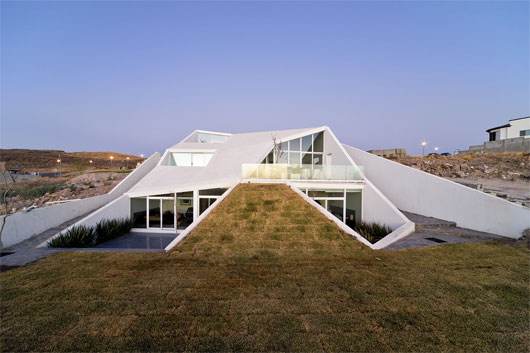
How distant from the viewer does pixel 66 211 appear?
444 inches

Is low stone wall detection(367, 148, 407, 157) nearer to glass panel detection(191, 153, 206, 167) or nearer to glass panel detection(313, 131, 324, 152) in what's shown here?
glass panel detection(313, 131, 324, 152)

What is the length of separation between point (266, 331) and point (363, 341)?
139cm

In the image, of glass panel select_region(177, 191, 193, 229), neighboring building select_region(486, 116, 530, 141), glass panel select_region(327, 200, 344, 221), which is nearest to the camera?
glass panel select_region(177, 191, 193, 229)

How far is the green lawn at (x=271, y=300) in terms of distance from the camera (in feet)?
10.7

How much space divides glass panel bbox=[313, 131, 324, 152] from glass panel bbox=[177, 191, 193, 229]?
9700mm

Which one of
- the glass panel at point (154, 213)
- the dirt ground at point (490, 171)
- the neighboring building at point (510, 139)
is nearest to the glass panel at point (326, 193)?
the dirt ground at point (490, 171)

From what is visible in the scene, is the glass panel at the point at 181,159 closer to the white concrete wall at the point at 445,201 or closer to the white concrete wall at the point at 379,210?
the white concrete wall at the point at 379,210

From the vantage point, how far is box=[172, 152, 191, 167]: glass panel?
18.3m

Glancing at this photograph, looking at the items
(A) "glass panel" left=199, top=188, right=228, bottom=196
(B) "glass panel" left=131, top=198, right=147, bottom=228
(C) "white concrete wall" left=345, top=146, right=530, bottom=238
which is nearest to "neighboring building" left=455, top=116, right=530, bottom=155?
(C) "white concrete wall" left=345, top=146, right=530, bottom=238

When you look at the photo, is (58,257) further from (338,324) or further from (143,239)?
(338,324)

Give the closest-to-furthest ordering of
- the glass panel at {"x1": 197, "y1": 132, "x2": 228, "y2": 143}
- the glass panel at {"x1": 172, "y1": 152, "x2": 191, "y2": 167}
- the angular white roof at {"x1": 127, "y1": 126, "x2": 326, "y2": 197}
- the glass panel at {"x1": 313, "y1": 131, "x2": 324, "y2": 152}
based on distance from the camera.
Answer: the angular white roof at {"x1": 127, "y1": 126, "x2": 326, "y2": 197}
the glass panel at {"x1": 313, "y1": 131, "x2": 324, "y2": 152}
the glass panel at {"x1": 172, "y1": 152, "x2": 191, "y2": 167}
the glass panel at {"x1": 197, "y1": 132, "x2": 228, "y2": 143}

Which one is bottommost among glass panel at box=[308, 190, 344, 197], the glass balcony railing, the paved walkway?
the paved walkway

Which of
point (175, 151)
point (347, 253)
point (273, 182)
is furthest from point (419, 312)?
point (175, 151)

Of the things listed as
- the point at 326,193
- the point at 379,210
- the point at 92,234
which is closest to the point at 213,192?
the point at 92,234
